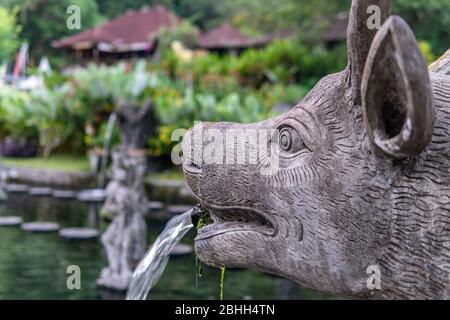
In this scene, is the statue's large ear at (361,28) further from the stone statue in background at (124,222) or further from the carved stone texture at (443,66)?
the stone statue in background at (124,222)

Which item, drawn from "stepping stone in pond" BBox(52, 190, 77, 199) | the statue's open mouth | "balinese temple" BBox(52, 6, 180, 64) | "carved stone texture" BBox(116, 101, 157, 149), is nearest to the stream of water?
the statue's open mouth

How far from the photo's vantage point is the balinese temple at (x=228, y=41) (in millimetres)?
27719

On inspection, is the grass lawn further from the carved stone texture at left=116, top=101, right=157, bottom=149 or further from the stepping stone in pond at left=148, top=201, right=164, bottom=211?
the carved stone texture at left=116, top=101, right=157, bottom=149

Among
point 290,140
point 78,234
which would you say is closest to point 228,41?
point 78,234

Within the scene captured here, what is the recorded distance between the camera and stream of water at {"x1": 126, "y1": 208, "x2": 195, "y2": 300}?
2.88m

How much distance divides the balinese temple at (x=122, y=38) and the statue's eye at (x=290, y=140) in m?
25.2

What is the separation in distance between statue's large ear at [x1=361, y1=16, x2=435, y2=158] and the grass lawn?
1413 cm

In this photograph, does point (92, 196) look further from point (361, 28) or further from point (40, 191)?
point (361, 28)

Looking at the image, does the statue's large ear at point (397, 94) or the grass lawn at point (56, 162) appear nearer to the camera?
the statue's large ear at point (397, 94)

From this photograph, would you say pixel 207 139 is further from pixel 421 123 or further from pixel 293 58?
pixel 293 58

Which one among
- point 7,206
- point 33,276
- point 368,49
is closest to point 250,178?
point 368,49

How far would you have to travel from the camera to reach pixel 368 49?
1.88 meters

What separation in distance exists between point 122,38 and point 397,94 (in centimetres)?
2886

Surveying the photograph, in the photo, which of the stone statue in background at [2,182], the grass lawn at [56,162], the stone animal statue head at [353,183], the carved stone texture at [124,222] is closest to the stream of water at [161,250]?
the stone animal statue head at [353,183]
